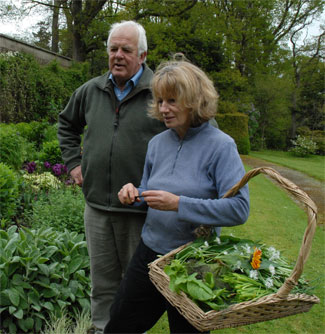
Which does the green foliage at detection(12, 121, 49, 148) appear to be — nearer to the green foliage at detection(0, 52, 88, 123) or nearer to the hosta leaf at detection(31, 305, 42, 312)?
the green foliage at detection(0, 52, 88, 123)

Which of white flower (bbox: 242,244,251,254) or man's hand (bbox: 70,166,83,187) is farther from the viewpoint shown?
man's hand (bbox: 70,166,83,187)

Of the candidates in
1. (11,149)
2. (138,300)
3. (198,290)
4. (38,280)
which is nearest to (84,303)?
(38,280)

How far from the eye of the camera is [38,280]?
2.72 metres

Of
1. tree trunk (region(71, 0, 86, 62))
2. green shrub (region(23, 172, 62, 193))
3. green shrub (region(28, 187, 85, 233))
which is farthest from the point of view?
tree trunk (region(71, 0, 86, 62))

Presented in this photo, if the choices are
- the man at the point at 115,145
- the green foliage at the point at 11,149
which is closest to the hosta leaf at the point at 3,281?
the man at the point at 115,145

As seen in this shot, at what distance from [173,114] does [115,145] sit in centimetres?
71

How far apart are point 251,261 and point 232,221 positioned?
18 centimetres

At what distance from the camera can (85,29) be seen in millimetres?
16469

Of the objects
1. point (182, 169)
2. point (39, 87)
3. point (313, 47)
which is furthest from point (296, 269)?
point (313, 47)

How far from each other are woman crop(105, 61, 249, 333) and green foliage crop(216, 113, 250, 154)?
54.3ft

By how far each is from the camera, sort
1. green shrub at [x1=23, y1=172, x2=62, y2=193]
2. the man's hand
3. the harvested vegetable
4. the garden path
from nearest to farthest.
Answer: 1. the harvested vegetable
2. the man's hand
3. green shrub at [x1=23, y1=172, x2=62, y2=193]
4. the garden path

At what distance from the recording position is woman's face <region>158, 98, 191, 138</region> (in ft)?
5.66

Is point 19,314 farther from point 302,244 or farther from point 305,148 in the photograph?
point 305,148

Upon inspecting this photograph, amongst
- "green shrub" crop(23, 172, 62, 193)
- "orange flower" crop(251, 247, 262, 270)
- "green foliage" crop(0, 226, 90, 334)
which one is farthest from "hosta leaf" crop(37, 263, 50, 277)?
"green shrub" crop(23, 172, 62, 193)
